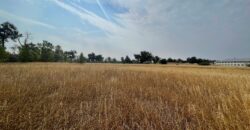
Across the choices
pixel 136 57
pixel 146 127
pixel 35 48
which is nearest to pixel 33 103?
pixel 146 127

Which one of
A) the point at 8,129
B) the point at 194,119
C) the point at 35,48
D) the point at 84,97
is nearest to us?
the point at 8,129

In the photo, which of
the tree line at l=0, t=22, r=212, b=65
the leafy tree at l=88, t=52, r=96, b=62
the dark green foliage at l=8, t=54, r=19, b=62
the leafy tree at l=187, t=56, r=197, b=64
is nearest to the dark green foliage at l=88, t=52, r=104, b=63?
the leafy tree at l=88, t=52, r=96, b=62

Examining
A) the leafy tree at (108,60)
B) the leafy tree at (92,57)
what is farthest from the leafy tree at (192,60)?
the leafy tree at (92,57)

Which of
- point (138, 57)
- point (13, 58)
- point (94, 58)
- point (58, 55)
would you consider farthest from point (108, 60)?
point (13, 58)

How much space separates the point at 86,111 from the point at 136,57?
97924 mm

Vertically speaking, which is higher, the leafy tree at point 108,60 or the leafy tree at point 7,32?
the leafy tree at point 7,32

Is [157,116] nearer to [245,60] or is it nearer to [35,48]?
[35,48]

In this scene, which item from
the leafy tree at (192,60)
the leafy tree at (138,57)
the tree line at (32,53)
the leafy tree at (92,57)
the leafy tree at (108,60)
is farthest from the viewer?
the leafy tree at (92,57)

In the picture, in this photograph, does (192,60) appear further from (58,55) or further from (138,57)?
(58,55)

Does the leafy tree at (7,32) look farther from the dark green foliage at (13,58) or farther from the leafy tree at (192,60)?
the leafy tree at (192,60)

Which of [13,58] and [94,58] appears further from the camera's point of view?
[94,58]

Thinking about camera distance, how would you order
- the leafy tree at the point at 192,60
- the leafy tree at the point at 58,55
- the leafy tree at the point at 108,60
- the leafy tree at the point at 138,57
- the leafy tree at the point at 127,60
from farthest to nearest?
the leafy tree at the point at 108,60 → the leafy tree at the point at 138,57 → the leafy tree at the point at 127,60 → the leafy tree at the point at 192,60 → the leafy tree at the point at 58,55

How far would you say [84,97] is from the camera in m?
4.66

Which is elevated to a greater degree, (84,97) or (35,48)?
(35,48)
